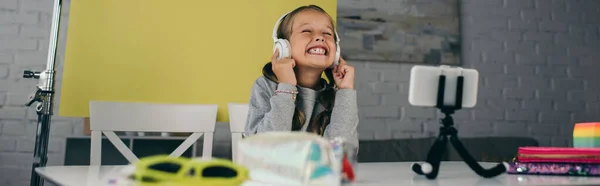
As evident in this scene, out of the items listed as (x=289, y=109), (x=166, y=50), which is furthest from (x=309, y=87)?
(x=166, y=50)

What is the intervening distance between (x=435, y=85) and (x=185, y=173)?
0.47 m

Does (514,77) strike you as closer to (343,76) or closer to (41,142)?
(343,76)

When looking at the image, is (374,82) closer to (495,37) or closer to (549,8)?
(495,37)

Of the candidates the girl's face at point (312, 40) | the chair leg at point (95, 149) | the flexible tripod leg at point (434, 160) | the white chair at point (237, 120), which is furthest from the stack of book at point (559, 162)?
the chair leg at point (95, 149)

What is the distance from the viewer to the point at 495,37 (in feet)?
10.2

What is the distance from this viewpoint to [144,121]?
1.33 meters

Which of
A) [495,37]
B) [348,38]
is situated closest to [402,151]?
[348,38]

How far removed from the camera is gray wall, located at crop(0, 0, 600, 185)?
9.58 feet

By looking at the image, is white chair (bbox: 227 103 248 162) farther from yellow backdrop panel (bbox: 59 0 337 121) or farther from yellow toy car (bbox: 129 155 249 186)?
yellow toy car (bbox: 129 155 249 186)

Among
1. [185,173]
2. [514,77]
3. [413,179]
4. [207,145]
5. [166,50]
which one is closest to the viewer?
[185,173]

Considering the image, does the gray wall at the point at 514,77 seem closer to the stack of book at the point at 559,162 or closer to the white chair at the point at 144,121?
the white chair at the point at 144,121

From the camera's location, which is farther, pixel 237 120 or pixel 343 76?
pixel 237 120

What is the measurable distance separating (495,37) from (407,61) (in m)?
0.65

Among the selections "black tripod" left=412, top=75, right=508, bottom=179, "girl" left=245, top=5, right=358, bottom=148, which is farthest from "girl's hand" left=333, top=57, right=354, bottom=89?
"black tripod" left=412, top=75, right=508, bottom=179
